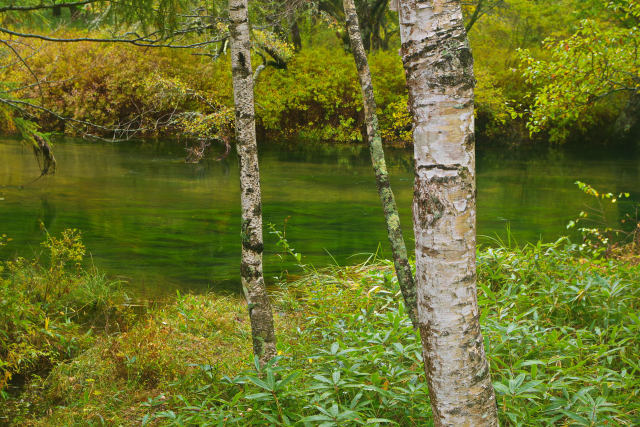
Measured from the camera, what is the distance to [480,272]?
5.87 metres

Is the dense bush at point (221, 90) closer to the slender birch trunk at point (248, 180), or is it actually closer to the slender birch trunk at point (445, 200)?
the slender birch trunk at point (248, 180)

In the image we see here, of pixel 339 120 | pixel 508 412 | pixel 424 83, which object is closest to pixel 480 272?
pixel 508 412

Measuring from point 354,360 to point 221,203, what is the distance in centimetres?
925

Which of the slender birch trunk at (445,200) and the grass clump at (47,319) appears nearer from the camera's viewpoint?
the slender birch trunk at (445,200)

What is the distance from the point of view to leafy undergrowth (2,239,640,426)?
3.03 meters

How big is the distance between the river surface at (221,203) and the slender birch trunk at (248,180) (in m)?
3.16

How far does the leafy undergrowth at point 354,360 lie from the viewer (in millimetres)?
3025

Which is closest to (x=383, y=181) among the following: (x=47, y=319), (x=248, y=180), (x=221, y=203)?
(x=248, y=180)

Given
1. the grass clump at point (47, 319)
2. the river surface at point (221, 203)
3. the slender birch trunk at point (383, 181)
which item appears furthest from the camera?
the river surface at point (221, 203)

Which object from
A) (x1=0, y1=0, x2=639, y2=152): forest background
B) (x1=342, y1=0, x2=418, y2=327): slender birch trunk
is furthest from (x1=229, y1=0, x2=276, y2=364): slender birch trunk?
(x1=0, y1=0, x2=639, y2=152): forest background

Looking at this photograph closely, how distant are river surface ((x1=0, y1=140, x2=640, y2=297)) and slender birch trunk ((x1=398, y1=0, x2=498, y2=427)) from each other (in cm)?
516

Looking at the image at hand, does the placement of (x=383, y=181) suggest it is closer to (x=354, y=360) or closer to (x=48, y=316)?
(x=354, y=360)

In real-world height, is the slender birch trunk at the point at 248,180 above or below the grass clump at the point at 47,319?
above

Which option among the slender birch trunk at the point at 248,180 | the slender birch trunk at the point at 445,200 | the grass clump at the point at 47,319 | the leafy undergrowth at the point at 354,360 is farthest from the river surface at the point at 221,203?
the slender birch trunk at the point at 445,200
